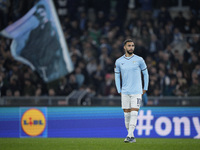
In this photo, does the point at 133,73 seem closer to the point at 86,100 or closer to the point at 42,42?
the point at 86,100

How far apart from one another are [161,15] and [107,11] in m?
2.60

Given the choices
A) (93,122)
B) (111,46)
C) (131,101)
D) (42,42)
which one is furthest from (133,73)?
(111,46)

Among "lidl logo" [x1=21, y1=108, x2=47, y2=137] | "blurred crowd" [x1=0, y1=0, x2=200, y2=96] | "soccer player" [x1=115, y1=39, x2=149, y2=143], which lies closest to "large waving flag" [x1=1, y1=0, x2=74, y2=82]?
"lidl logo" [x1=21, y1=108, x2=47, y2=137]

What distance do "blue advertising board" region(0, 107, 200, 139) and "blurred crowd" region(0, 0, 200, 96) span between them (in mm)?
2459

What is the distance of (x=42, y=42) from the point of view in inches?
561

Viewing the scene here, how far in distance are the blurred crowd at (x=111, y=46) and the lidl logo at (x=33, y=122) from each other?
2818mm

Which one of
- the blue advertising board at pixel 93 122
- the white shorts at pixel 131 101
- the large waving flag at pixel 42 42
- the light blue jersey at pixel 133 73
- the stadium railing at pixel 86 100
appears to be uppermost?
the large waving flag at pixel 42 42

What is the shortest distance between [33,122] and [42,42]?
8.07ft

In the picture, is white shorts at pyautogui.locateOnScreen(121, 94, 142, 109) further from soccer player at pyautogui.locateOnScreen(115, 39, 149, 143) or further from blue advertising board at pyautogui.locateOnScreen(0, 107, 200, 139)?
blue advertising board at pyautogui.locateOnScreen(0, 107, 200, 139)

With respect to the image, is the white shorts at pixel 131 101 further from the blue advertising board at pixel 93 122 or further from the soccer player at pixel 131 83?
the blue advertising board at pixel 93 122

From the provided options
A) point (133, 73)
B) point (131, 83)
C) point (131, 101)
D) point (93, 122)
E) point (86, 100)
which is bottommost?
point (93, 122)

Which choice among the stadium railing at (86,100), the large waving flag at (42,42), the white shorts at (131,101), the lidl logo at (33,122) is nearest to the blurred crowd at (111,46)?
the stadium railing at (86,100)

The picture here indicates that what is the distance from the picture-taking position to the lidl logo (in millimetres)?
13406

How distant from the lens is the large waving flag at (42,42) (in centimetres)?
1402
